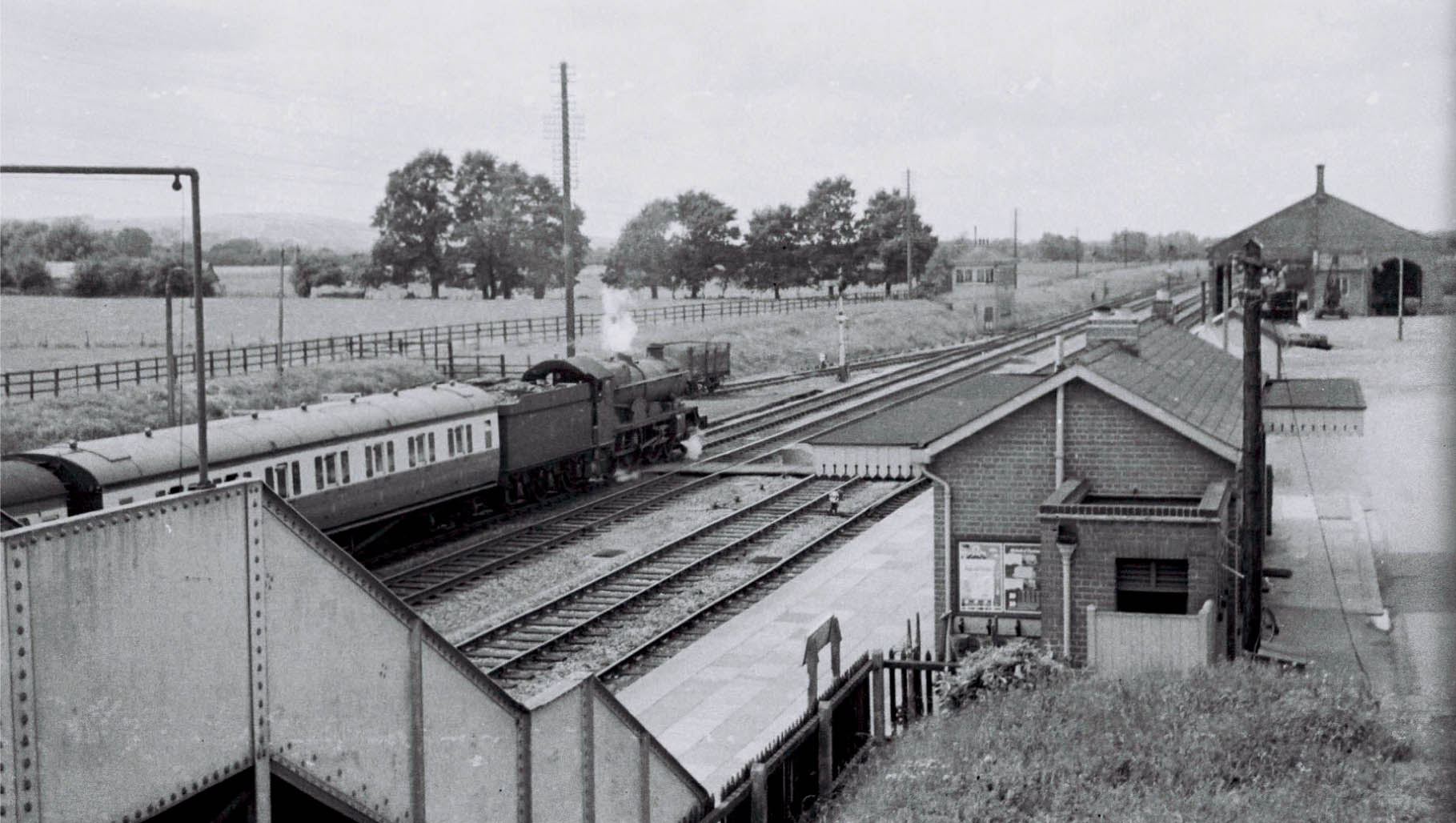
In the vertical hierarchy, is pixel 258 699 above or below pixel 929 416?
below

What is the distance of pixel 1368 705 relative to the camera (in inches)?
519

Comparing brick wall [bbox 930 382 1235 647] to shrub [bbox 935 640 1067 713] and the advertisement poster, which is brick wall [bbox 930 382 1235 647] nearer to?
the advertisement poster

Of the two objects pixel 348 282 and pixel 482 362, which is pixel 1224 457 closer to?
pixel 482 362

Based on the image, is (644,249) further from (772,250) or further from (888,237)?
(888,237)

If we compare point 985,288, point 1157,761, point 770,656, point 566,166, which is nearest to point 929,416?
point 770,656

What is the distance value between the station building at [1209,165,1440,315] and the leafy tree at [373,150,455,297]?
146ft

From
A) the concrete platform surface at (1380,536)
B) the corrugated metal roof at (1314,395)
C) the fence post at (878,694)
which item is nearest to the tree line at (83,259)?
the concrete platform surface at (1380,536)

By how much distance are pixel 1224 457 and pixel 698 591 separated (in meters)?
8.07

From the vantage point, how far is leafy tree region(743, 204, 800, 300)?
306 ft

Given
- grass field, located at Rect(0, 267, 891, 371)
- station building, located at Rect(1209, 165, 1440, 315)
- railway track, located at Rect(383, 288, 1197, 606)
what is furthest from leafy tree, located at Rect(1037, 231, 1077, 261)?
station building, located at Rect(1209, 165, 1440, 315)

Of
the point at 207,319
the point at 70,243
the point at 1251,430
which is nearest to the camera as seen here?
Result: the point at 1251,430

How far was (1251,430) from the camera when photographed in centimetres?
1609

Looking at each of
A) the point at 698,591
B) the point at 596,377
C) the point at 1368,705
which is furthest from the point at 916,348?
the point at 1368,705

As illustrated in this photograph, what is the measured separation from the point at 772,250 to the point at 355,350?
45.1 m
